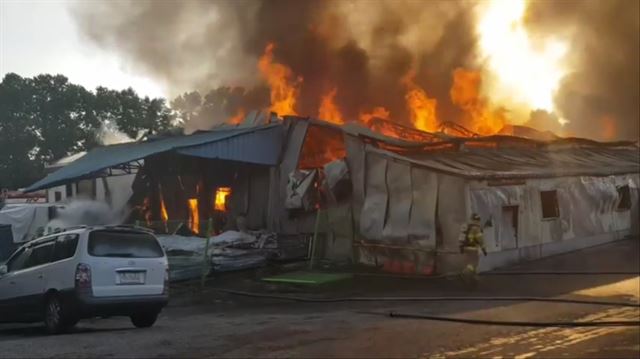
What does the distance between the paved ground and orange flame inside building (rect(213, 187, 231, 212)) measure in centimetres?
860

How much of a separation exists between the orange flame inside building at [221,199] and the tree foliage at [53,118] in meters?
22.5

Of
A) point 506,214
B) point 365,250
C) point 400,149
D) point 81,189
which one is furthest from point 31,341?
point 81,189

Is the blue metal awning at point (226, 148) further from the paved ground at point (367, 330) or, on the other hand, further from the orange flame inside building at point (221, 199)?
the paved ground at point (367, 330)

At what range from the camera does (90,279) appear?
9398mm

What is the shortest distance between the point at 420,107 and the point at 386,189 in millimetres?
12908

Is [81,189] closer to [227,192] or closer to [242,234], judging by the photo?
[227,192]

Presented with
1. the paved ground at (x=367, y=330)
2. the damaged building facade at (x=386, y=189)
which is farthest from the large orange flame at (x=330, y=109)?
the paved ground at (x=367, y=330)

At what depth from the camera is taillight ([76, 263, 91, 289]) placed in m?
9.37

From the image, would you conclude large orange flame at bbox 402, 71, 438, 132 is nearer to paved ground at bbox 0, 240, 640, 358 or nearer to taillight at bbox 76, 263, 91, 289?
paved ground at bbox 0, 240, 640, 358

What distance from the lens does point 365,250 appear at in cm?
1677

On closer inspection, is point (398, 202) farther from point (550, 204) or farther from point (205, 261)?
point (205, 261)

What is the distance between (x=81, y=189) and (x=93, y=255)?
21202 millimetres

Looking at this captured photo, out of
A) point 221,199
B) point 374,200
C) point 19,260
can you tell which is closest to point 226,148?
point 221,199

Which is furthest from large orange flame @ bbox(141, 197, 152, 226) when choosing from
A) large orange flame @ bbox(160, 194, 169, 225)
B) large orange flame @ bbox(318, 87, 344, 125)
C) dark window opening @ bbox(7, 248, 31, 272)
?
dark window opening @ bbox(7, 248, 31, 272)
